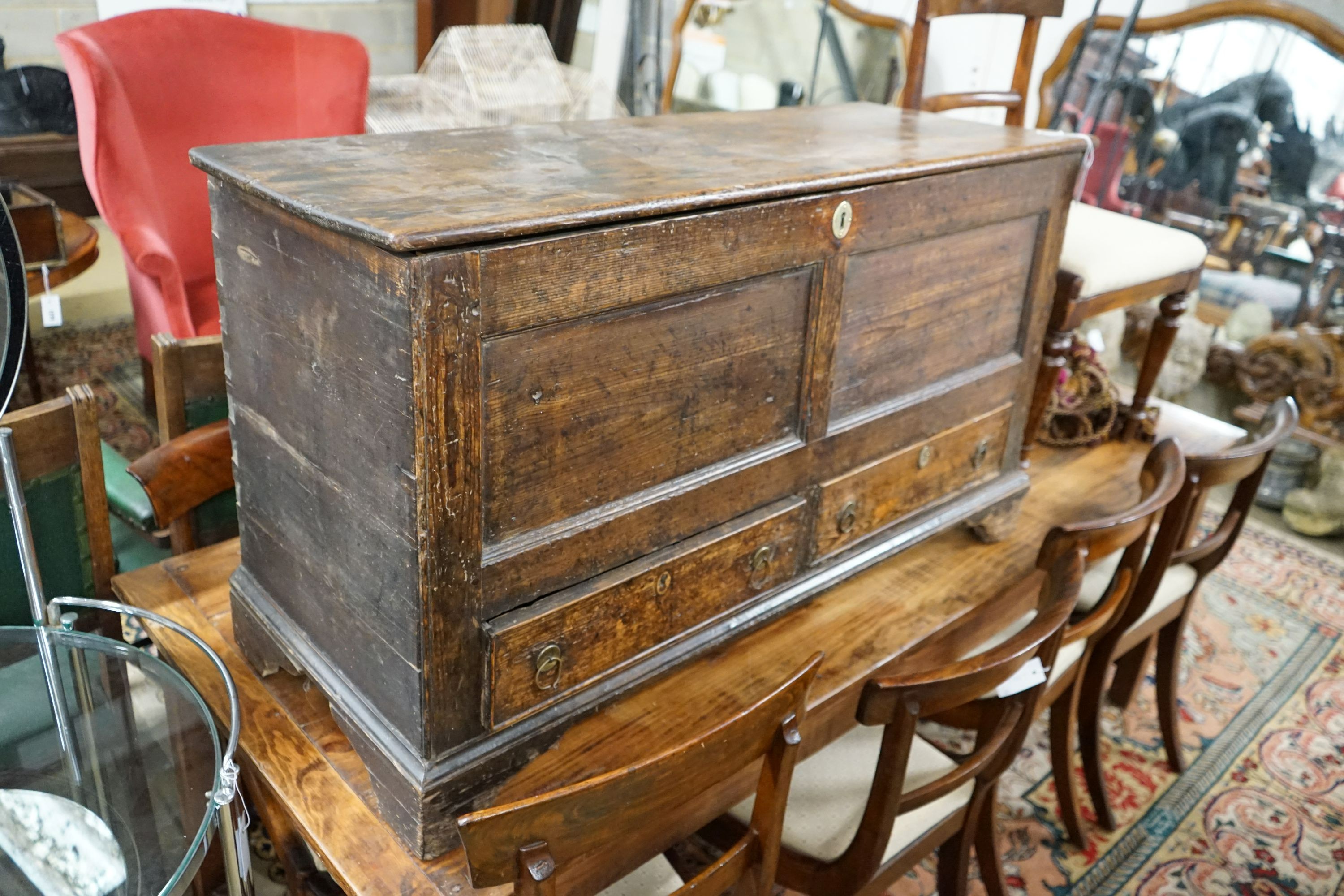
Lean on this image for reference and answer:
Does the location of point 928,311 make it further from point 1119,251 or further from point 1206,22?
point 1206,22

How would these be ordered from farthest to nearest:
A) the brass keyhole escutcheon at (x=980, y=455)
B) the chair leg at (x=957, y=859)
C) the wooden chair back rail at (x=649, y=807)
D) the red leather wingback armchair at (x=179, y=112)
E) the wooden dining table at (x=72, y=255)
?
the wooden dining table at (x=72, y=255)
the red leather wingback armchair at (x=179, y=112)
the brass keyhole escutcheon at (x=980, y=455)
the chair leg at (x=957, y=859)
the wooden chair back rail at (x=649, y=807)

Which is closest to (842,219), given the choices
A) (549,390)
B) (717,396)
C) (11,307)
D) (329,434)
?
(717,396)

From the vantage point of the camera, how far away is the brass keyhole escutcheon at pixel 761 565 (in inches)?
59.9

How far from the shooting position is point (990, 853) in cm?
180

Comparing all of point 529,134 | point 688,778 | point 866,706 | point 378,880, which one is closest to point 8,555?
point 378,880

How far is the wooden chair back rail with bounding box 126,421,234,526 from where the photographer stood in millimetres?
1596

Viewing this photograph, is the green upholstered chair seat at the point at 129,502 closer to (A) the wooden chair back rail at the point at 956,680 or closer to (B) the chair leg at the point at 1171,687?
(A) the wooden chair back rail at the point at 956,680

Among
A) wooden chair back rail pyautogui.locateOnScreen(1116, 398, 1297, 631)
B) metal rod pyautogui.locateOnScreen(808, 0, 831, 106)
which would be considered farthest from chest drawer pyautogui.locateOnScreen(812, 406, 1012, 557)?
metal rod pyautogui.locateOnScreen(808, 0, 831, 106)

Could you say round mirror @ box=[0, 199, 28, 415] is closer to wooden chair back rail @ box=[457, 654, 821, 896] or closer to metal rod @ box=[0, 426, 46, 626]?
metal rod @ box=[0, 426, 46, 626]

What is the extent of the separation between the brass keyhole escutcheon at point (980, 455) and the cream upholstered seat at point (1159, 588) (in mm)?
368

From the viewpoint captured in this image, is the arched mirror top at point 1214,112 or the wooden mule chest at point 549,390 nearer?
the wooden mule chest at point 549,390

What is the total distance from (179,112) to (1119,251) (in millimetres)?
2393

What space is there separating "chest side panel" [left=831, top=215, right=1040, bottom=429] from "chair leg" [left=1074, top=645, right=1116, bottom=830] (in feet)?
2.47

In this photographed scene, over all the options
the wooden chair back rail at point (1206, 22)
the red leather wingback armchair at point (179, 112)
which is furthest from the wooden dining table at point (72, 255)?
the wooden chair back rail at point (1206, 22)
